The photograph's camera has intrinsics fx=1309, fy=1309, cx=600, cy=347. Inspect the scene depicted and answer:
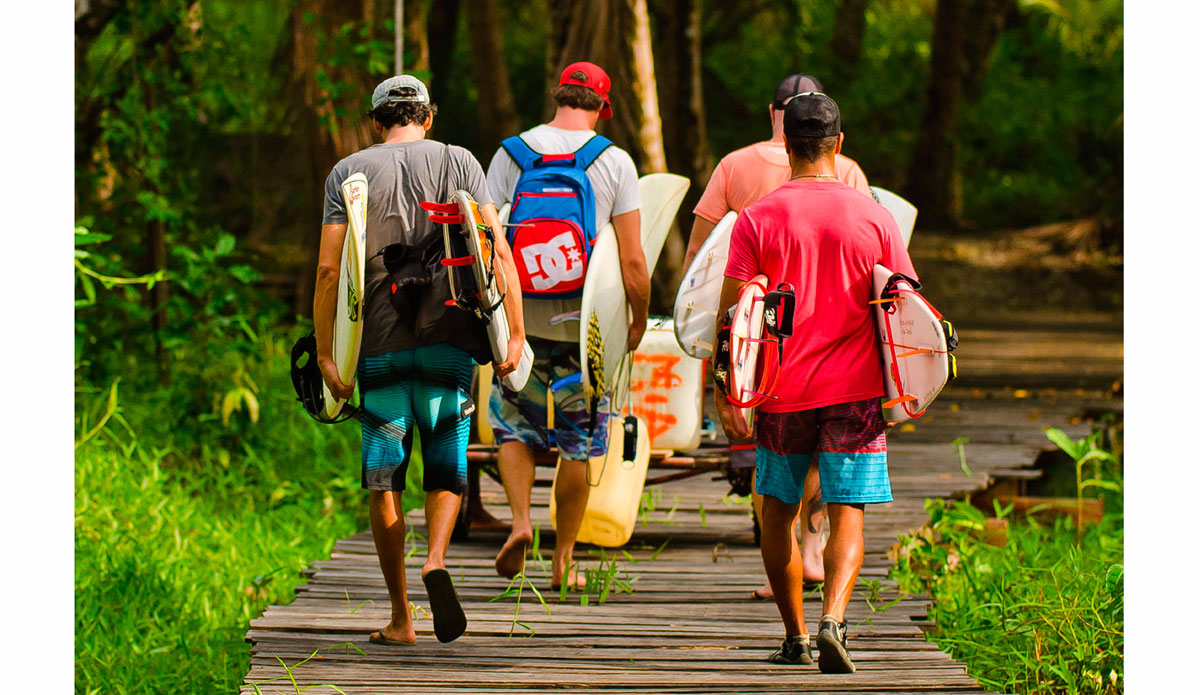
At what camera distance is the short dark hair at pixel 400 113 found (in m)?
4.39

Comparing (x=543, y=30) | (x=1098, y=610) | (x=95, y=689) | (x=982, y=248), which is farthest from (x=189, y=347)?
(x=543, y=30)

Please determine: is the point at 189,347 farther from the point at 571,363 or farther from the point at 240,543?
the point at 571,363

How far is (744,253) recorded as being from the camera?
416 centimetres

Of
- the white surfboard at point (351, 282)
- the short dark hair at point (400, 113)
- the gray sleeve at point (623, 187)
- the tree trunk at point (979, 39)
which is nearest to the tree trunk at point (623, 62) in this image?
the gray sleeve at point (623, 187)

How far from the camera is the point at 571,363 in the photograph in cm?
517

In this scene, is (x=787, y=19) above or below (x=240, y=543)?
above

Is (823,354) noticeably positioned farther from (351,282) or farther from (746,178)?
(351,282)

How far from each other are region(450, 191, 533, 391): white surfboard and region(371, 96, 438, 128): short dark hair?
31 cm

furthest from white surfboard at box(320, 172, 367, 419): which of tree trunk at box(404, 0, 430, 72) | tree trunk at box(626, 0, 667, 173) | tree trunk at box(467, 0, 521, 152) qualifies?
tree trunk at box(467, 0, 521, 152)

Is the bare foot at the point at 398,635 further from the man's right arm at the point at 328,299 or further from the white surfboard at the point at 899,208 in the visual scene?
the white surfboard at the point at 899,208

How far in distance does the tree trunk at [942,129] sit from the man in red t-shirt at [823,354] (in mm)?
16853

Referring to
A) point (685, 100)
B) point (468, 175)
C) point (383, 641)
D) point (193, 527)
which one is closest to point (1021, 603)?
point (383, 641)

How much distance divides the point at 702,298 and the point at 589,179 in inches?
27.2

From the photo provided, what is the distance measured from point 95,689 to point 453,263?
2422 mm
